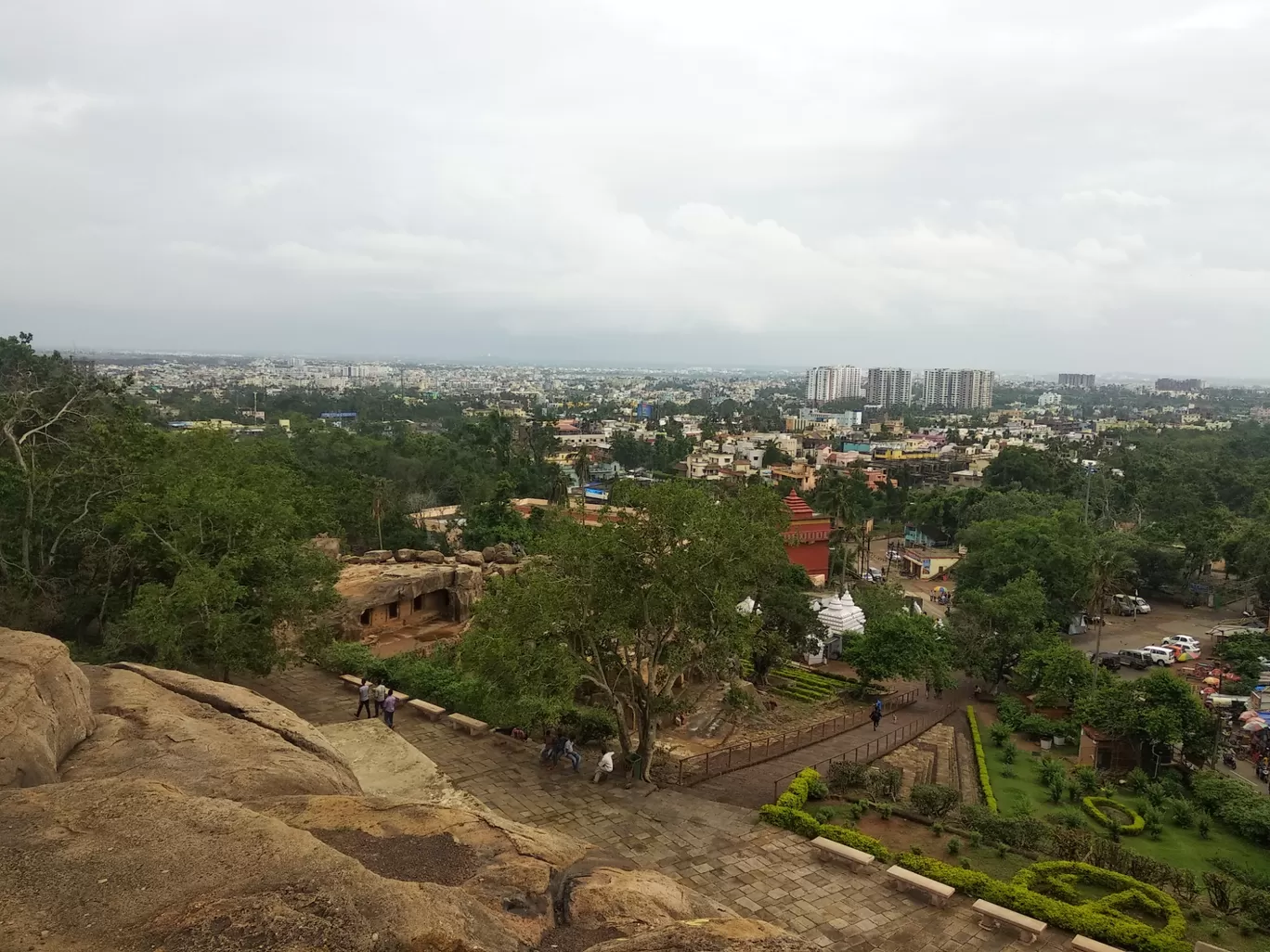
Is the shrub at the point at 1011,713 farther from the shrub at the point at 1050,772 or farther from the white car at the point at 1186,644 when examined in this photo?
the white car at the point at 1186,644

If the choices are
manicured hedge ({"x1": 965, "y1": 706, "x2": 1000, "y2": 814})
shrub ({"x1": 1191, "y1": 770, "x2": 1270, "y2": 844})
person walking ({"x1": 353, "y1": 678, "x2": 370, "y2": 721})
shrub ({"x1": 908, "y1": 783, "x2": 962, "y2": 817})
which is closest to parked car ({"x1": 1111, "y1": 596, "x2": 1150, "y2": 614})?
manicured hedge ({"x1": 965, "y1": 706, "x2": 1000, "y2": 814})

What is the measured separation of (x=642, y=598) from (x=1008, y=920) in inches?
292

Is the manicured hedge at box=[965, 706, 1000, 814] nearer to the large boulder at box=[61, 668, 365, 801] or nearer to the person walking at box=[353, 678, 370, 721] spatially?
the large boulder at box=[61, 668, 365, 801]

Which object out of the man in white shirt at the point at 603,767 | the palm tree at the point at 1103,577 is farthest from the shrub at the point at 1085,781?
the man in white shirt at the point at 603,767

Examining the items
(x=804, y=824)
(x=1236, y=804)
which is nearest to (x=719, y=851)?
(x=804, y=824)

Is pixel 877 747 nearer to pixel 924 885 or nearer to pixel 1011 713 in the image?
pixel 1011 713

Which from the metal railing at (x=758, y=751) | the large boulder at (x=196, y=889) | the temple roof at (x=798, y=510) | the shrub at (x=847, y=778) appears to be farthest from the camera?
the temple roof at (x=798, y=510)

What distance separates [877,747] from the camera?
1986 cm

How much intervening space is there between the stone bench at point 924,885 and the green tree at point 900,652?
12955 millimetres

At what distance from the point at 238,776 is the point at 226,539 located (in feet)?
33.2

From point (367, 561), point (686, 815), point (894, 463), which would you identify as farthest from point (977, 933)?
point (894, 463)

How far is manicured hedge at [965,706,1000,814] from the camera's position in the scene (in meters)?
17.7

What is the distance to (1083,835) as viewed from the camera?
14.0 m

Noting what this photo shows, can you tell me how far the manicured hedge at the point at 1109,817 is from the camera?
16.7m
